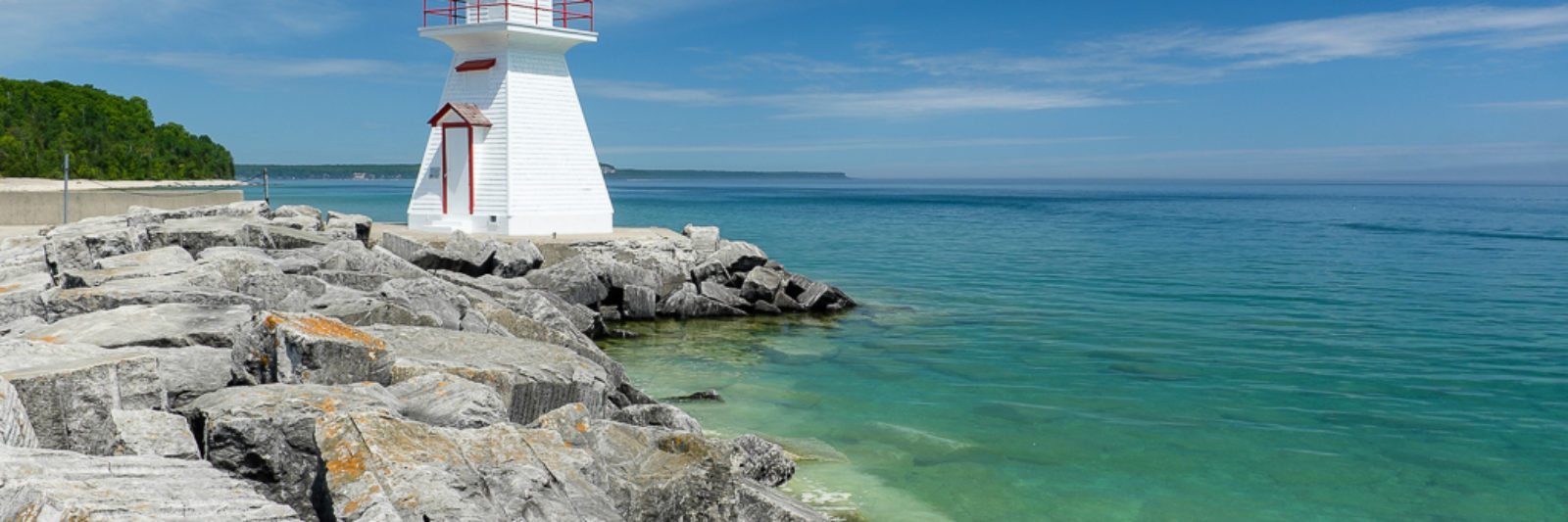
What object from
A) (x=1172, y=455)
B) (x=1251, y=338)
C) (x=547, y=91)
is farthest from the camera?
(x=547, y=91)

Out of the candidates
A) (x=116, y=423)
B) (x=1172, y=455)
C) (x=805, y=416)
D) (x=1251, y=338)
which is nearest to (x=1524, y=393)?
(x=1251, y=338)

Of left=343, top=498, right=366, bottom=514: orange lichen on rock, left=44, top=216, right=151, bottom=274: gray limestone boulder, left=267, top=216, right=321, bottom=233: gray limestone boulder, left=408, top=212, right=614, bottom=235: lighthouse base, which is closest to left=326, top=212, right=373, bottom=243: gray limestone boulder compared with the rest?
left=267, top=216, right=321, bottom=233: gray limestone boulder

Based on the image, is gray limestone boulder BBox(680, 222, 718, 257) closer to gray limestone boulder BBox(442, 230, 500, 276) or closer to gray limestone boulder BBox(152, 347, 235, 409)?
gray limestone boulder BBox(442, 230, 500, 276)

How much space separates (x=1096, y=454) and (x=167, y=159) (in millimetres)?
75914

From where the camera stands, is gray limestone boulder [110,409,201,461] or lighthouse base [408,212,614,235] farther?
lighthouse base [408,212,614,235]

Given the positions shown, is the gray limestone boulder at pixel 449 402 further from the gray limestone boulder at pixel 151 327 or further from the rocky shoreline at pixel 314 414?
the gray limestone boulder at pixel 151 327

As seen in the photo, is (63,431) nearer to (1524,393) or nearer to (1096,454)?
(1096,454)

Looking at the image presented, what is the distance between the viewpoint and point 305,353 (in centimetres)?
545

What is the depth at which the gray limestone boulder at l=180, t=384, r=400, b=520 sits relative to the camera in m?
4.44

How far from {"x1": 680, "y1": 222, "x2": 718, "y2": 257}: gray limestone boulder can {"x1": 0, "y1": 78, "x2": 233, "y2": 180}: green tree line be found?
4519cm

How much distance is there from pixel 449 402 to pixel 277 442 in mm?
847

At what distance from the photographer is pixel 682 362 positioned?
41.7ft

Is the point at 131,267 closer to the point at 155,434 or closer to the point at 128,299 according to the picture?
the point at 128,299

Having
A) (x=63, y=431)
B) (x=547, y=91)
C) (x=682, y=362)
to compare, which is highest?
(x=547, y=91)
